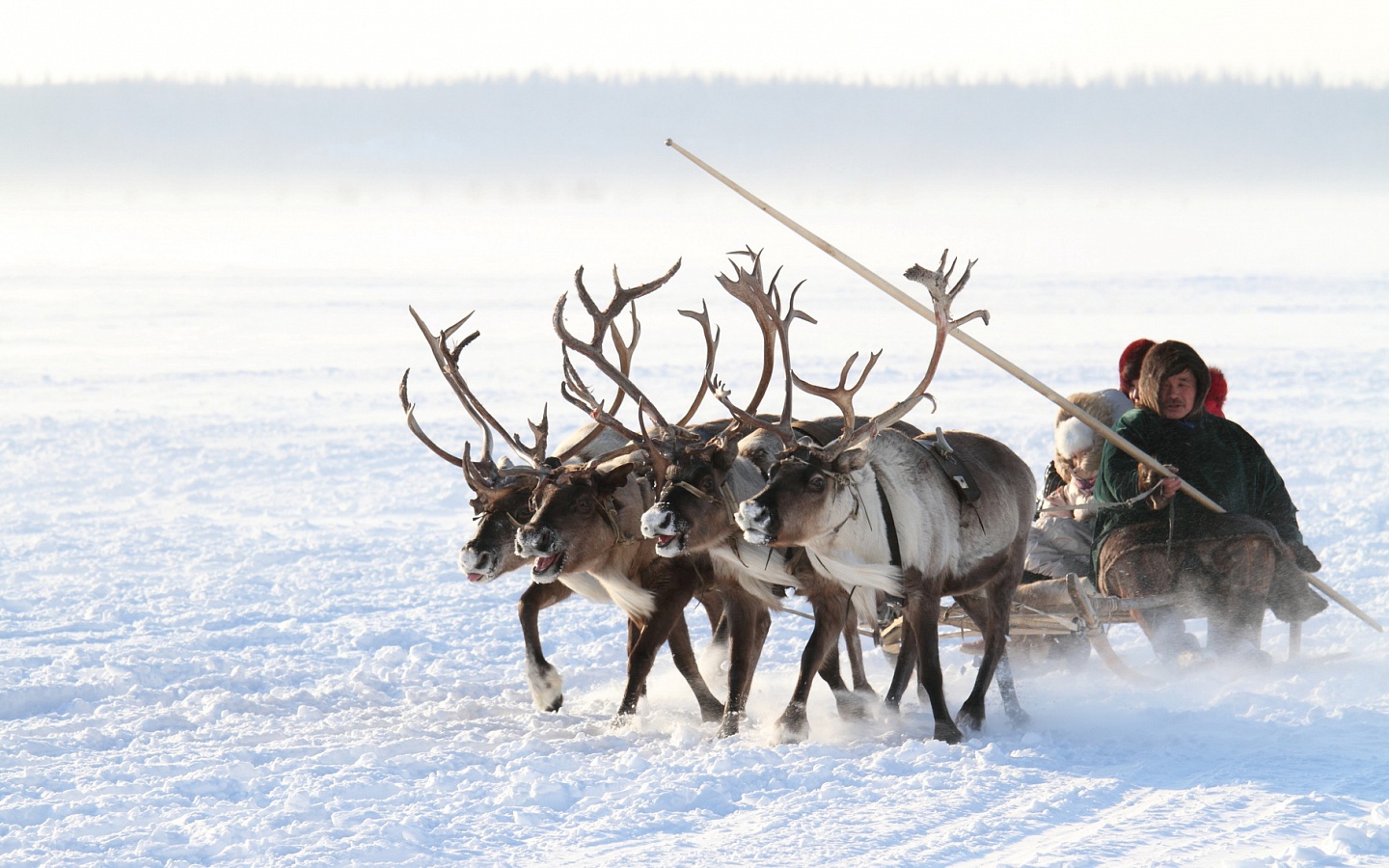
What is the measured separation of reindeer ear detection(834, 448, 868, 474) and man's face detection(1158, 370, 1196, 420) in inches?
72.9

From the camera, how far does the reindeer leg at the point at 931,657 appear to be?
6766 millimetres

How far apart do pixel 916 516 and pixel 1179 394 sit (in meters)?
1.67

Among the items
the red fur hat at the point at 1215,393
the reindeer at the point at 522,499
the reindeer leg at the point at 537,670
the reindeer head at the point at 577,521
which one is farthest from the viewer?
the red fur hat at the point at 1215,393

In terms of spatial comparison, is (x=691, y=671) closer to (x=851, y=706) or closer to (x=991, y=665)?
(x=851, y=706)

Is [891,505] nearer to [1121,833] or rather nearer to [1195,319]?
[1121,833]

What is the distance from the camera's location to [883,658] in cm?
927

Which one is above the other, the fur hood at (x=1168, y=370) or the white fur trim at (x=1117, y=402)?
the fur hood at (x=1168, y=370)

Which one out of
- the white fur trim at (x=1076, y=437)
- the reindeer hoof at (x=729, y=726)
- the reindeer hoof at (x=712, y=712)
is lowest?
the reindeer hoof at (x=712, y=712)

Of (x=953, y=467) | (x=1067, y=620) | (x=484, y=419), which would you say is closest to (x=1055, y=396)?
(x=953, y=467)

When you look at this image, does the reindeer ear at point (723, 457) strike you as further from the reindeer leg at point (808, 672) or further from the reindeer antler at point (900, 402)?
the reindeer leg at point (808, 672)

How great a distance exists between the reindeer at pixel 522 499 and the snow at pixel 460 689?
1.07 feet

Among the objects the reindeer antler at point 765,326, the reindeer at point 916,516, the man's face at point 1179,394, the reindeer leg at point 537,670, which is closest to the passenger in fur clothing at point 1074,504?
the man's face at point 1179,394

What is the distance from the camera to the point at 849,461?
6664 mm

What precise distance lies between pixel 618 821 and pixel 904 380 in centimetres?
1476
